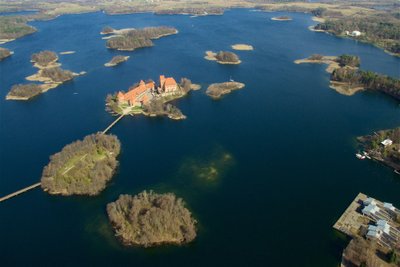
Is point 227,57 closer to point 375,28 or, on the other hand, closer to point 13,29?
point 375,28

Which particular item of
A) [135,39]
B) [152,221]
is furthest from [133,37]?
[152,221]

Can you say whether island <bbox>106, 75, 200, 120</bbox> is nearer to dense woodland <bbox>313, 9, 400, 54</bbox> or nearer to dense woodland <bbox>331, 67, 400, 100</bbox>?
dense woodland <bbox>331, 67, 400, 100</bbox>

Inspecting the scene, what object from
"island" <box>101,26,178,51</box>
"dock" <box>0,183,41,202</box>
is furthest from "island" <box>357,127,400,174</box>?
"island" <box>101,26,178,51</box>

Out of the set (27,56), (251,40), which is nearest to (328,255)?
(251,40)

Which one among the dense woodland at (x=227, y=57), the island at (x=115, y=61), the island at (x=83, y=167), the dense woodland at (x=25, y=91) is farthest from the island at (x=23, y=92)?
the dense woodland at (x=227, y=57)

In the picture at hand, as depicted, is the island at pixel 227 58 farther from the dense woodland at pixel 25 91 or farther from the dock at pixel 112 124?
the dense woodland at pixel 25 91

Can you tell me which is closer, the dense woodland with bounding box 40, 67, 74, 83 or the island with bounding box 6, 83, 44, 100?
the island with bounding box 6, 83, 44, 100
